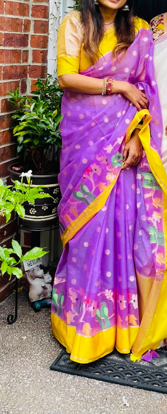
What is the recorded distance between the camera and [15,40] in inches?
121

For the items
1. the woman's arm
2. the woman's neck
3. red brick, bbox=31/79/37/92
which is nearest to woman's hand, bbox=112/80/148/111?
the woman's arm

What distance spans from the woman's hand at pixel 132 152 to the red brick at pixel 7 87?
78 centimetres

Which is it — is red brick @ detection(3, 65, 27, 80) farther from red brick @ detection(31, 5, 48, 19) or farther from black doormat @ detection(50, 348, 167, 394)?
black doormat @ detection(50, 348, 167, 394)

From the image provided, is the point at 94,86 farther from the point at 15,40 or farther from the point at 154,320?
the point at 154,320

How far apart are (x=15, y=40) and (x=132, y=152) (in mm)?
976

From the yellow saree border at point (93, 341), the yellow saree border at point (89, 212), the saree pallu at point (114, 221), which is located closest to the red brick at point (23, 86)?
the saree pallu at point (114, 221)

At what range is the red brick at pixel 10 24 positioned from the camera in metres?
2.93

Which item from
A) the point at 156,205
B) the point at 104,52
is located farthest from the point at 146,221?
the point at 104,52

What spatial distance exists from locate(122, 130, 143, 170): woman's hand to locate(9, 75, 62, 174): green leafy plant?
0.45 m

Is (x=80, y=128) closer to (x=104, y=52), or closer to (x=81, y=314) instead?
(x=104, y=52)

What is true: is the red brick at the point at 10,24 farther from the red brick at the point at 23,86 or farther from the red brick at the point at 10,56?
the red brick at the point at 23,86

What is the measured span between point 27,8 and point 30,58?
270 millimetres

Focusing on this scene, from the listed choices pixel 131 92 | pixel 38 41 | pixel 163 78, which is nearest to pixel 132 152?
pixel 131 92

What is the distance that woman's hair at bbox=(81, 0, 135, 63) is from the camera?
2613 millimetres
